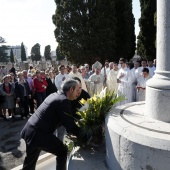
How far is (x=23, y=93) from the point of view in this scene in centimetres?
902

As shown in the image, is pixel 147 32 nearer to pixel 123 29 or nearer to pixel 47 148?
pixel 123 29

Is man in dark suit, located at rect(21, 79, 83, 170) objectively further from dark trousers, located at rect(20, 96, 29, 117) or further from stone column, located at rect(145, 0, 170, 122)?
dark trousers, located at rect(20, 96, 29, 117)

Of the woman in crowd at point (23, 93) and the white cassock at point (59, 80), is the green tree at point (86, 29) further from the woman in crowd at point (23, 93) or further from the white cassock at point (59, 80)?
the woman in crowd at point (23, 93)

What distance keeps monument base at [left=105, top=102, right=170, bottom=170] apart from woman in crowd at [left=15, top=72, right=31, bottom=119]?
585 cm

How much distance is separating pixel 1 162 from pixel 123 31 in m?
21.2

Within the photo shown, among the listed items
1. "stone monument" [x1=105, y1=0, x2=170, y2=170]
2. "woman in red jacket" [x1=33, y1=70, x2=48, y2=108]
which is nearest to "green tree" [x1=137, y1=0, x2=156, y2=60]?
"woman in red jacket" [x1=33, y1=70, x2=48, y2=108]

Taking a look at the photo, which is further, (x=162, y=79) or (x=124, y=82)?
(x=124, y=82)

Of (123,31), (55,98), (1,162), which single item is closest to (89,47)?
(123,31)

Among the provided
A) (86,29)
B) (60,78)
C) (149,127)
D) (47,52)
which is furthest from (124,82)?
(47,52)

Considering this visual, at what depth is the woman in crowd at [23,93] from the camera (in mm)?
8977

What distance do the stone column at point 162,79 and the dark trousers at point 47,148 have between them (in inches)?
53.0

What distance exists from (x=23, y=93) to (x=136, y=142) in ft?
22.2

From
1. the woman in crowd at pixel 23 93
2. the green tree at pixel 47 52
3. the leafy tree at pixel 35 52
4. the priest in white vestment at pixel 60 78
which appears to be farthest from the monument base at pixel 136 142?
the green tree at pixel 47 52

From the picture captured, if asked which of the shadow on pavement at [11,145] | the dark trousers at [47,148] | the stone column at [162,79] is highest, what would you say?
the stone column at [162,79]
